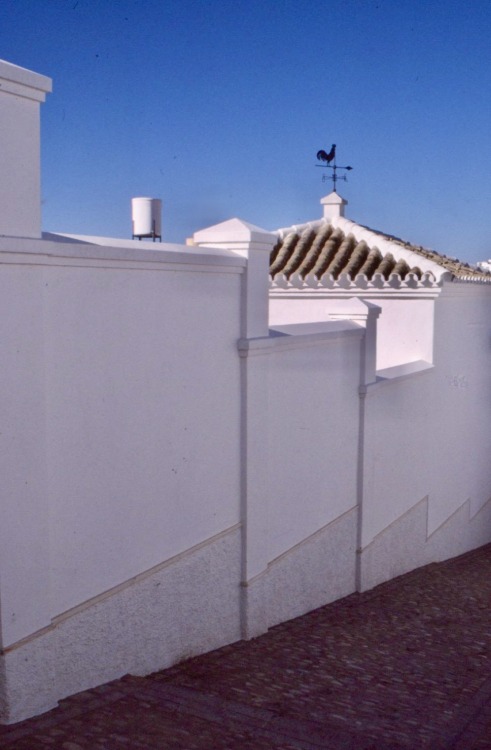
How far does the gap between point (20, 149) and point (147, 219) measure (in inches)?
163

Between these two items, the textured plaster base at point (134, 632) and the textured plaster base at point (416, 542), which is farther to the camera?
the textured plaster base at point (416, 542)

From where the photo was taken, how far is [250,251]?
713 centimetres

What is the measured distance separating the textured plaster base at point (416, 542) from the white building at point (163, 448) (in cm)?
10

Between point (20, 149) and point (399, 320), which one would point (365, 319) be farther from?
point (20, 149)

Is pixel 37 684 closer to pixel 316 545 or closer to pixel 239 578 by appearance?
pixel 239 578

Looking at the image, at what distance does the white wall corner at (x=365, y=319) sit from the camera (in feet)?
32.4

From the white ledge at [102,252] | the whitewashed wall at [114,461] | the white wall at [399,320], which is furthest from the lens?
the white wall at [399,320]

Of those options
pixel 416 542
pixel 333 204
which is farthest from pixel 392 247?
pixel 416 542

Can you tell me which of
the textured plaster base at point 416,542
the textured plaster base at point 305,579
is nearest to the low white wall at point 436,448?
the textured plaster base at point 416,542

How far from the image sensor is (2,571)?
14.7 ft

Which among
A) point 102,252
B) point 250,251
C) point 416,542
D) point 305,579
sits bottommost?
point 416,542

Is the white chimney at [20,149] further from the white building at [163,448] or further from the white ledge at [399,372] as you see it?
the white ledge at [399,372]

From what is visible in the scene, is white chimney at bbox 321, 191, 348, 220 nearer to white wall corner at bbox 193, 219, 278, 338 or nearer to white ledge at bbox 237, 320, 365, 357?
white ledge at bbox 237, 320, 365, 357

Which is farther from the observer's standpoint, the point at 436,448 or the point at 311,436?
the point at 436,448
